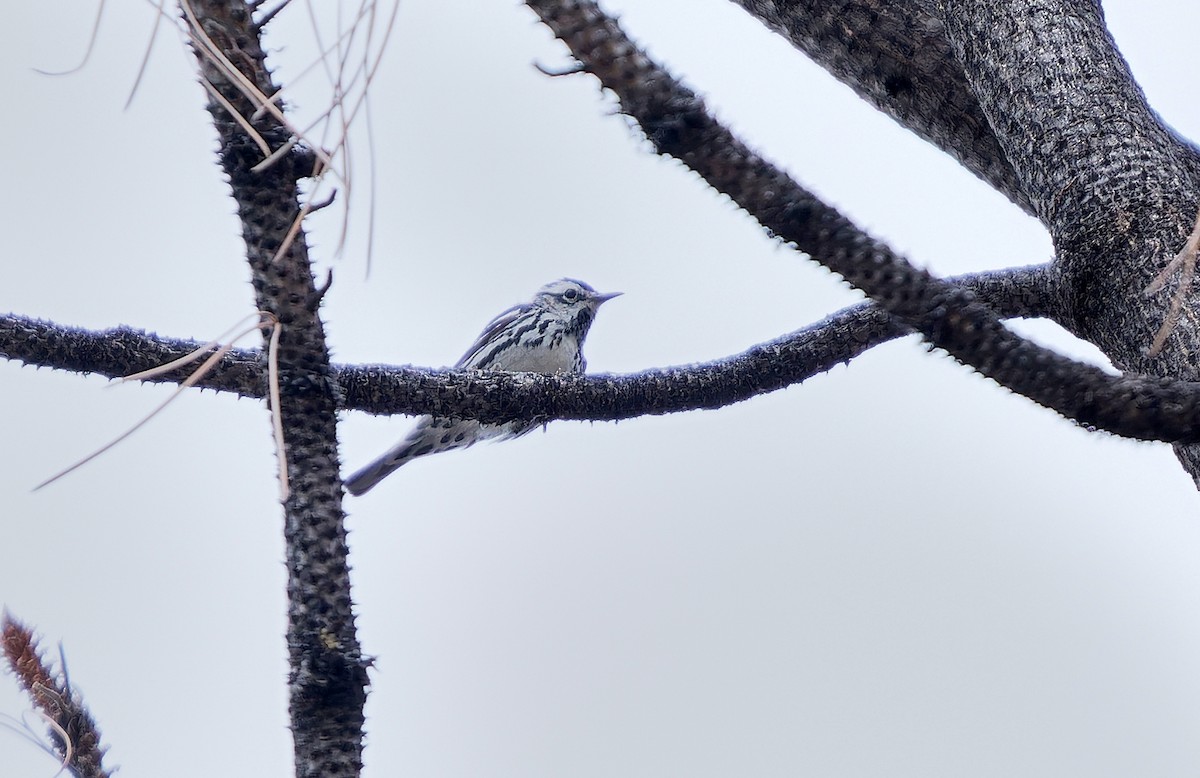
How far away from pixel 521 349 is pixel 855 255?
6.52 feet

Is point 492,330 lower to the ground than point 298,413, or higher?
higher

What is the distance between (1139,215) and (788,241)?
50 cm

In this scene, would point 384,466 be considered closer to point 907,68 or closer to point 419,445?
point 419,445

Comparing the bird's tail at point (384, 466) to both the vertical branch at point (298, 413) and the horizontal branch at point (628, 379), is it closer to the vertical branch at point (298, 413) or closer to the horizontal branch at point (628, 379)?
the horizontal branch at point (628, 379)

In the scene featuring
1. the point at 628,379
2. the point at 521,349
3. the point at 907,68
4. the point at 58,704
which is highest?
the point at 521,349

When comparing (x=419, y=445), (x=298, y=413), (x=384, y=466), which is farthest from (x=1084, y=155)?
(x=384, y=466)

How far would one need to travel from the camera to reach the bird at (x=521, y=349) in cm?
245

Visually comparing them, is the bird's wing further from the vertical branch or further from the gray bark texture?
the vertical branch

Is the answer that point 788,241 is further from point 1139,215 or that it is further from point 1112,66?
point 1112,66

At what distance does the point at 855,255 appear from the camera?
72 cm

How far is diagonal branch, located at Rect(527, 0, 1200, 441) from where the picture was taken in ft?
2.12

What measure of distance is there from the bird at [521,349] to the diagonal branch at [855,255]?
1.64 meters

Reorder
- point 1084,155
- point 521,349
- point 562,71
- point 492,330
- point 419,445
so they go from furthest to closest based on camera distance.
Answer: point 492,330 < point 521,349 < point 419,445 < point 1084,155 < point 562,71

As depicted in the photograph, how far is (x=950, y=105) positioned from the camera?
55.7 inches
